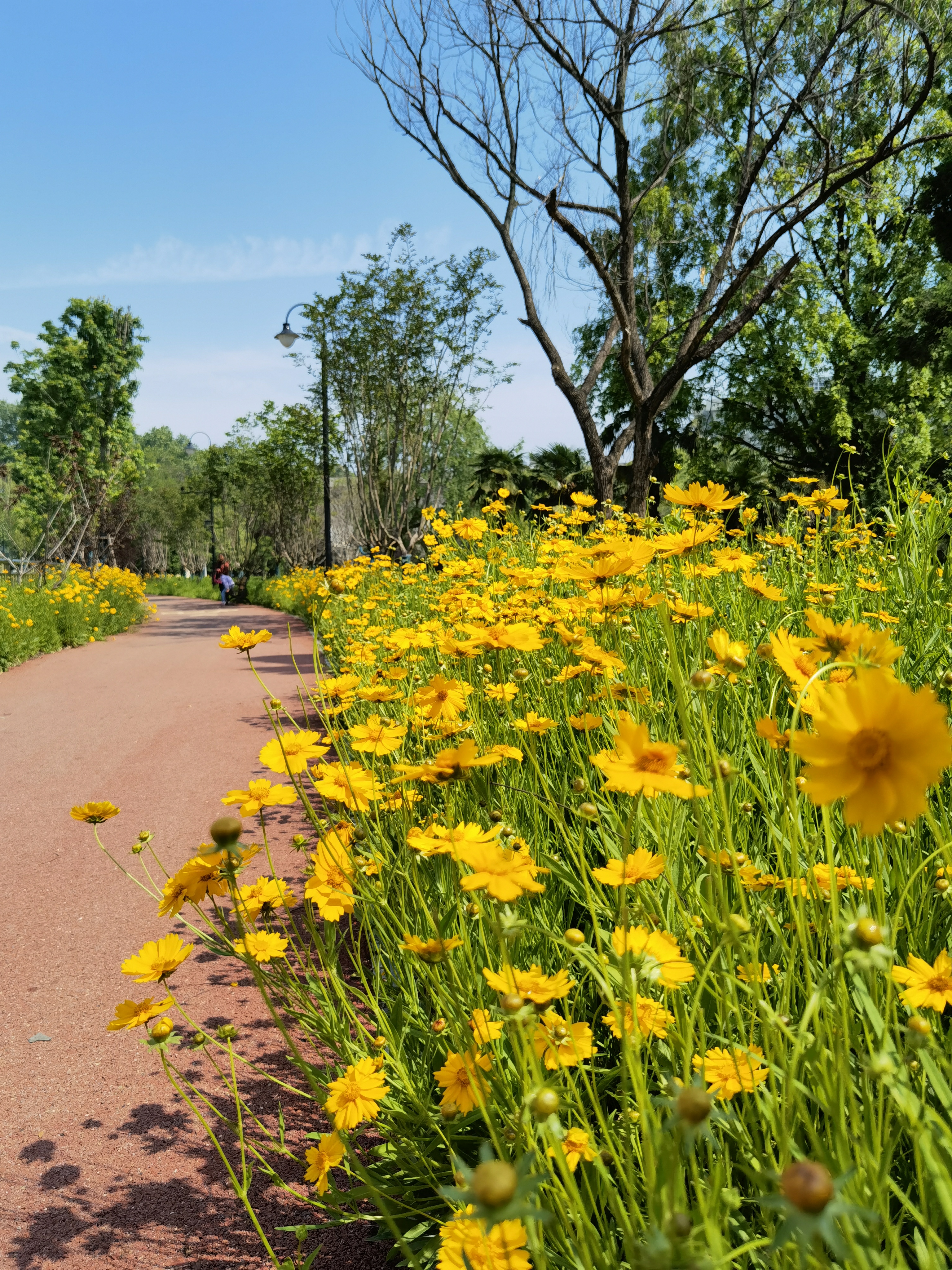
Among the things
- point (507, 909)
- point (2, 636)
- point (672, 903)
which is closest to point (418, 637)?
point (672, 903)

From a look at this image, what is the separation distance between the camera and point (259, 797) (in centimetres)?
143

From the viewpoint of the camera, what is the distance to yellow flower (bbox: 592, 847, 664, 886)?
1034 millimetres

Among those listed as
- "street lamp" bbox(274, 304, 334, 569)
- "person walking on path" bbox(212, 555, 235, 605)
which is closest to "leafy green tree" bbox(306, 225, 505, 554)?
"street lamp" bbox(274, 304, 334, 569)

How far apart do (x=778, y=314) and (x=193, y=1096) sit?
76.3 ft

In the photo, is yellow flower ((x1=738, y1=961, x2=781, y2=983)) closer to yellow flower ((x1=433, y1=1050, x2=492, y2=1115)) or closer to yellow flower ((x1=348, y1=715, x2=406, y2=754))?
yellow flower ((x1=433, y1=1050, x2=492, y2=1115))

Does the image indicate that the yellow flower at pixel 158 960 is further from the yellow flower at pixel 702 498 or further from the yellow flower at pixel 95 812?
the yellow flower at pixel 702 498

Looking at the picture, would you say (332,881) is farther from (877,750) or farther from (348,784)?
(877,750)

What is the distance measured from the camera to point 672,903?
61.2 inches

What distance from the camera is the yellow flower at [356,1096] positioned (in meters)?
1.21

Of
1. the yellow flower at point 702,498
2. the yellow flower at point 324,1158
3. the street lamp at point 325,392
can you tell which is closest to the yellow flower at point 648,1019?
the yellow flower at point 324,1158

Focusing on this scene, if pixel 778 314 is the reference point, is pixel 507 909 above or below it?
below

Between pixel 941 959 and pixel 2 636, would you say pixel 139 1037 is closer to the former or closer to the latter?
pixel 941 959

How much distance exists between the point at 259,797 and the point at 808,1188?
1182 mm

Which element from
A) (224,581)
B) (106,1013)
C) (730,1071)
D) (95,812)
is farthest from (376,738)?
(224,581)
